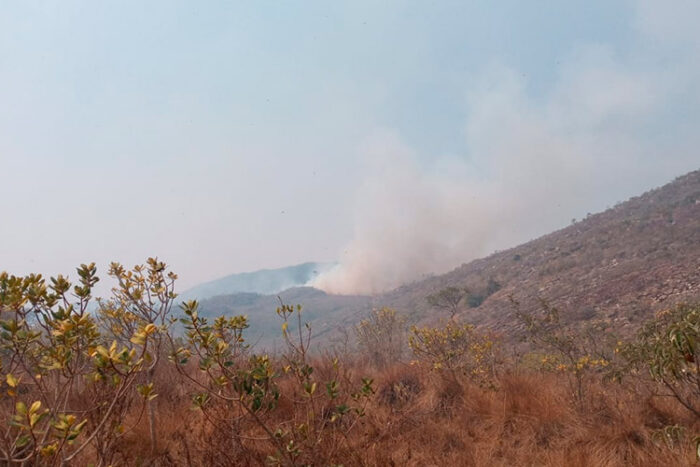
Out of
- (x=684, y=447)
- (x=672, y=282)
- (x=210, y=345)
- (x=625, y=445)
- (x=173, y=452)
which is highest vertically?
(x=210, y=345)

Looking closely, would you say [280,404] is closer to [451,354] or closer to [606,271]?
[451,354]

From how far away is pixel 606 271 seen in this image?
27469 mm

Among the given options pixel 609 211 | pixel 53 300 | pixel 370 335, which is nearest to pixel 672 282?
pixel 370 335

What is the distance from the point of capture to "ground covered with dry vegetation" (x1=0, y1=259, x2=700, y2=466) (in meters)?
2.14

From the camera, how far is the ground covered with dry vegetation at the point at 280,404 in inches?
84.1

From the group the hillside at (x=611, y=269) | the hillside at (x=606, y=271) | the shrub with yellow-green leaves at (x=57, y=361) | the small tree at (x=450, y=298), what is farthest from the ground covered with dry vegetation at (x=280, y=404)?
the small tree at (x=450, y=298)

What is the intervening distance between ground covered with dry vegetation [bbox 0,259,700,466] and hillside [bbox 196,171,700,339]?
9.45 feet

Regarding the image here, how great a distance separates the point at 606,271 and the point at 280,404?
3043 centimetres

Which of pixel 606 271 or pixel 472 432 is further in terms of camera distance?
pixel 606 271

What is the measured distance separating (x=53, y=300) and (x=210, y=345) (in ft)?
3.64

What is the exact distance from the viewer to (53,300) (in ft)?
8.16

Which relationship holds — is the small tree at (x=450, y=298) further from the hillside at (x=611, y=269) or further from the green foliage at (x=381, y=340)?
the green foliage at (x=381, y=340)

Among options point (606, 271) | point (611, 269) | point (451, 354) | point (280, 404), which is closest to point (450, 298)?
point (606, 271)

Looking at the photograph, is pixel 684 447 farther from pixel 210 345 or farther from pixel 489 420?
pixel 210 345
